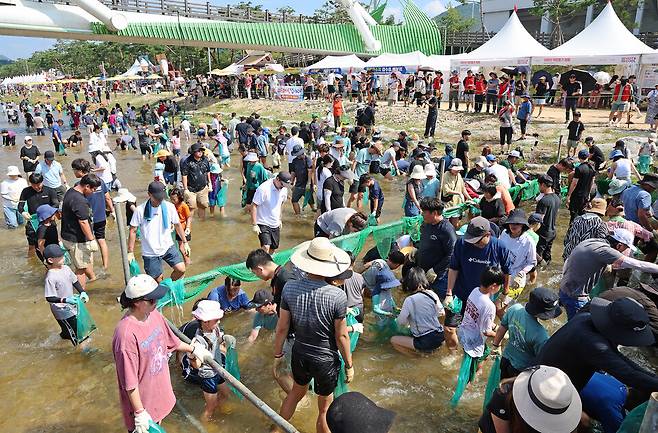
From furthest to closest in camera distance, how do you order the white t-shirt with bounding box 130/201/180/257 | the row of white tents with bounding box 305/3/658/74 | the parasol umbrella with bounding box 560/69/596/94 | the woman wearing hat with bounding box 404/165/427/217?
the parasol umbrella with bounding box 560/69/596/94 → the row of white tents with bounding box 305/3/658/74 → the woman wearing hat with bounding box 404/165/427/217 → the white t-shirt with bounding box 130/201/180/257

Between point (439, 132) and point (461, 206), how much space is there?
36.5 feet

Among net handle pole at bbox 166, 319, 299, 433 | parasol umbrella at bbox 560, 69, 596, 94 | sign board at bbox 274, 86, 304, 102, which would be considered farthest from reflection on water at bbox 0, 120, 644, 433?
sign board at bbox 274, 86, 304, 102

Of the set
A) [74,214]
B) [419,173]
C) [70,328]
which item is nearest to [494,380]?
[419,173]

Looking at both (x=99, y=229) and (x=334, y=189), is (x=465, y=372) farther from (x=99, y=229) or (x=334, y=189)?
(x=99, y=229)

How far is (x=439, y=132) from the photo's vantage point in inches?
706

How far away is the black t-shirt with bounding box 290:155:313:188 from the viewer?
954 cm

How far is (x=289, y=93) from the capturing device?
28391 millimetres

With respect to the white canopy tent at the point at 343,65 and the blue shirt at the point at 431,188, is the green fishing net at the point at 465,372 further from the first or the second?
the white canopy tent at the point at 343,65

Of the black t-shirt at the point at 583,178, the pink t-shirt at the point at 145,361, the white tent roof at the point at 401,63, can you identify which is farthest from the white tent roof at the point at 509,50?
the pink t-shirt at the point at 145,361

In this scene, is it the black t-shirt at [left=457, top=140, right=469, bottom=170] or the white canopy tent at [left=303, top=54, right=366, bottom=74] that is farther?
the white canopy tent at [left=303, top=54, right=366, bottom=74]

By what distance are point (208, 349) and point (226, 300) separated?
43.0 inches

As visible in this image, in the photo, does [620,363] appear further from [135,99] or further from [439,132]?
[135,99]

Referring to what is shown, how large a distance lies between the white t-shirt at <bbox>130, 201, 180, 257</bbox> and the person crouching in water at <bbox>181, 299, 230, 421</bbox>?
6.54 feet

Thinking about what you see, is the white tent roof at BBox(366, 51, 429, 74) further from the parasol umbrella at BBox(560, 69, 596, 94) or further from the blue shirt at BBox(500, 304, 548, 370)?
the blue shirt at BBox(500, 304, 548, 370)
